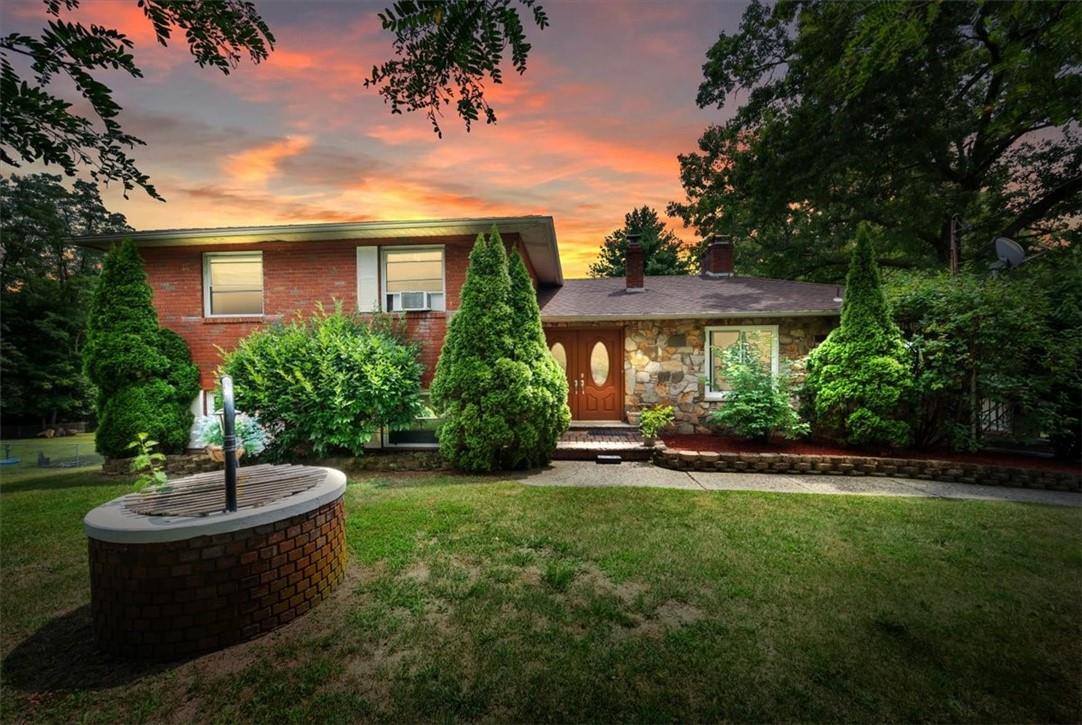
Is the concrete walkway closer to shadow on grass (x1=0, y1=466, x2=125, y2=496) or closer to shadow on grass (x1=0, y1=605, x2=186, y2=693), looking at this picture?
shadow on grass (x1=0, y1=605, x2=186, y2=693)

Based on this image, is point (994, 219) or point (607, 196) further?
point (994, 219)

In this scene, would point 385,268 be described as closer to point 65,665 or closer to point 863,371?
point 65,665

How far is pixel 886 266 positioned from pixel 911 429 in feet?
31.4

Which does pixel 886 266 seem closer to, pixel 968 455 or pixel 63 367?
pixel 968 455

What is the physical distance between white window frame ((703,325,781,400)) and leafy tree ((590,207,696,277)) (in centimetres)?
1557

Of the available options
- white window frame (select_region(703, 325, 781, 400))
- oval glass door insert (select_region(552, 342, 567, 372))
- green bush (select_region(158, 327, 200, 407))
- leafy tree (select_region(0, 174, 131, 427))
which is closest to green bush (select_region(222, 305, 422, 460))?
green bush (select_region(158, 327, 200, 407))

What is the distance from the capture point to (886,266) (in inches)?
559

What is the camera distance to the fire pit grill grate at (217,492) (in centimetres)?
296

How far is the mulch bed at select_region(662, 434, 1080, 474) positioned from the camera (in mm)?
7002

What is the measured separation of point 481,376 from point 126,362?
6.95 m

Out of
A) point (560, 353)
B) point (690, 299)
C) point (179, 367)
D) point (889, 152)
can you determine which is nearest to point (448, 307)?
point (560, 353)

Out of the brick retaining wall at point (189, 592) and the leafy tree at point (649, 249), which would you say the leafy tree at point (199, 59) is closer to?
the brick retaining wall at point (189, 592)

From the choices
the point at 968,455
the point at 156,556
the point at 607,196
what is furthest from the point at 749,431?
the point at 156,556

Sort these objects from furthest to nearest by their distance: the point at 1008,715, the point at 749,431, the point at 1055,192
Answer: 1. the point at 1055,192
2. the point at 749,431
3. the point at 1008,715
